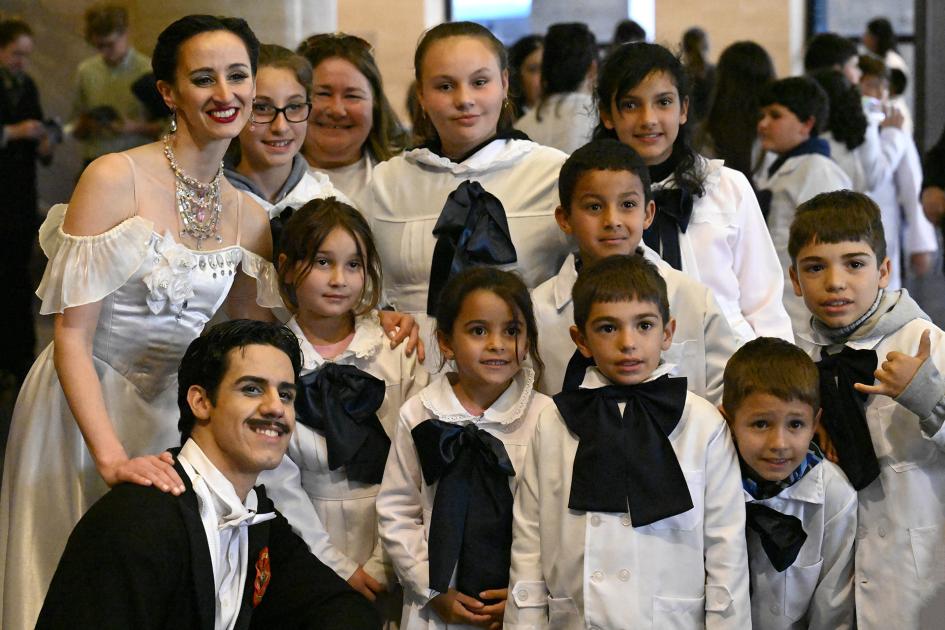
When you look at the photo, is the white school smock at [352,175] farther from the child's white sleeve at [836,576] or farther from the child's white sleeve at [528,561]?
the child's white sleeve at [836,576]

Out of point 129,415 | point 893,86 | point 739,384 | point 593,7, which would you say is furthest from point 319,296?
point 593,7

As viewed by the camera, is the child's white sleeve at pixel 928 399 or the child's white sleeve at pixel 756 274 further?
the child's white sleeve at pixel 756 274

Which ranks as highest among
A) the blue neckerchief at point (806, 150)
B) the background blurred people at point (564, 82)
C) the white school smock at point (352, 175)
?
the background blurred people at point (564, 82)

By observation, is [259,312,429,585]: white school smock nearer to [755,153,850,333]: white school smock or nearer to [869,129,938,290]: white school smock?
[755,153,850,333]: white school smock

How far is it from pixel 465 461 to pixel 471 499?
0.29 feet

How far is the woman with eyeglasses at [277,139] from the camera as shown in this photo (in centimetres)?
348

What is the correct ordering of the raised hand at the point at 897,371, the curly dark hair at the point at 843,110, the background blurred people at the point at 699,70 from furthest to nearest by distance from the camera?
the background blurred people at the point at 699,70, the curly dark hair at the point at 843,110, the raised hand at the point at 897,371

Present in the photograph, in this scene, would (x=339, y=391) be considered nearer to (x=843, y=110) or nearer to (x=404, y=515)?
(x=404, y=515)

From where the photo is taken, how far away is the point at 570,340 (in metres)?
3.26

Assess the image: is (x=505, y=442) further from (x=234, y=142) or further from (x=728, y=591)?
(x=234, y=142)

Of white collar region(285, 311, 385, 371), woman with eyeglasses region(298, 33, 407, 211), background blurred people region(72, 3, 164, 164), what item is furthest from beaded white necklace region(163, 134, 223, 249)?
background blurred people region(72, 3, 164, 164)

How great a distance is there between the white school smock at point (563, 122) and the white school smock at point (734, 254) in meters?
2.35

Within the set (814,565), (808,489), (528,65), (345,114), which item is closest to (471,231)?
(345,114)

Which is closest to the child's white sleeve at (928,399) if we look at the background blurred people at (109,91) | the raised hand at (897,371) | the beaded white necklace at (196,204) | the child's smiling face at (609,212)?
the raised hand at (897,371)
